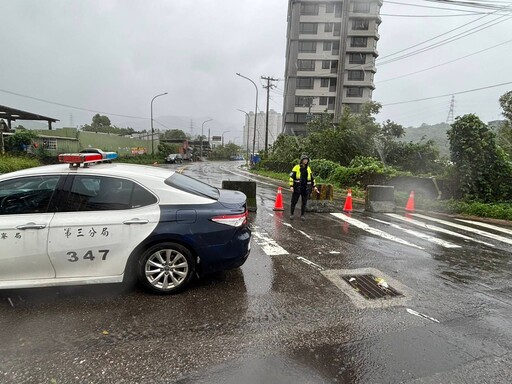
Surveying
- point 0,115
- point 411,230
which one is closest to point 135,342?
point 411,230

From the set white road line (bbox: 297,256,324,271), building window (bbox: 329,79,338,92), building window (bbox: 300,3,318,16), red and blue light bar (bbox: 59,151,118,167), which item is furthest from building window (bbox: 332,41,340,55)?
red and blue light bar (bbox: 59,151,118,167)

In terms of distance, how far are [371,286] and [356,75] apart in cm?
6096

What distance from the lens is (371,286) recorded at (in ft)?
14.8

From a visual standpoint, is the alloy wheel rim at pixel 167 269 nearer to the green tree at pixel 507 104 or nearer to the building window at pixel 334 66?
the green tree at pixel 507 104

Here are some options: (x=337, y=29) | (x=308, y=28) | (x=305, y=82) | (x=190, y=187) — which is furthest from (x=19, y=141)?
(x=337, y=29)

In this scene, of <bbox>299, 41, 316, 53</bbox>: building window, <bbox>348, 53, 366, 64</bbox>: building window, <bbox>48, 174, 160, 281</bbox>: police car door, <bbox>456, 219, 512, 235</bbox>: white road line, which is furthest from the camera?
<bbox>348, 53, 366, 64</bbox>: building window

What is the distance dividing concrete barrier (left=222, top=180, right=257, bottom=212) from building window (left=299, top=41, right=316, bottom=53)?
179 ft

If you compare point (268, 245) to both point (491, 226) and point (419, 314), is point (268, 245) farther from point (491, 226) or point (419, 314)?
point (491, 226)

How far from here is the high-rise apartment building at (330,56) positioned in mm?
56125

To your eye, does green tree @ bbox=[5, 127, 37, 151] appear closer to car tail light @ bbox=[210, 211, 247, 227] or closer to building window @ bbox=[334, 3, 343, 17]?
car tail light @ bbox=[210, 211, 247, 227]

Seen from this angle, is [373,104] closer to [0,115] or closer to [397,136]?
[397,136]

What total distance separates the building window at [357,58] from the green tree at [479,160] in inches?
2082

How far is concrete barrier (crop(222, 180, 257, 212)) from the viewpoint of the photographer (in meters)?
9.71

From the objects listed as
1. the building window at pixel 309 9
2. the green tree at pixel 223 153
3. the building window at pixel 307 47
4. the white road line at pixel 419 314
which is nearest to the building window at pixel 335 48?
the building window at pixel 307 47
